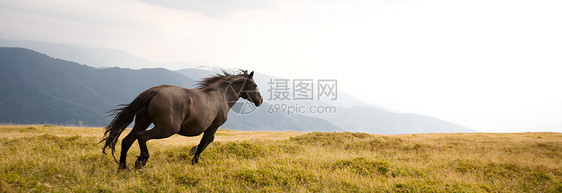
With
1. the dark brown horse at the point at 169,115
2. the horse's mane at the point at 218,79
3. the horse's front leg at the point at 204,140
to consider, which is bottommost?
the horse's front leg at the point at 204,140

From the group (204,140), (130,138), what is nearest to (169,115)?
(130,138)

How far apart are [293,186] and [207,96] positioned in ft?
12.6

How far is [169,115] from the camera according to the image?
8906 millimetres

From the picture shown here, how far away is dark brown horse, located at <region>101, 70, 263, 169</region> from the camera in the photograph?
349 inches

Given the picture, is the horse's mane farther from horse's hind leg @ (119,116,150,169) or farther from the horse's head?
horse's hind leg @ (119,116,150,169)

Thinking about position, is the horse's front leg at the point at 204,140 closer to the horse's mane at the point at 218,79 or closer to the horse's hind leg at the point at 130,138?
the horse's mane at the point at 218,79

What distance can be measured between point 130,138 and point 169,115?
48.6 inches

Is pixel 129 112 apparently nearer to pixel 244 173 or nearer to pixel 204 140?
pixel 204 140

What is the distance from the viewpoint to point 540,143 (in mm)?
21453

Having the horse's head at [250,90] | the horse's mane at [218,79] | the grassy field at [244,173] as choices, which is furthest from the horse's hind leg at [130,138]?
the horse's head at [250,90]

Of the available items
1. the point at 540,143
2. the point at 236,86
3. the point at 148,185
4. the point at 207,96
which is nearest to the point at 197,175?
the point at 148,185

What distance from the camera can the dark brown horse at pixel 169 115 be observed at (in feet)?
29.1

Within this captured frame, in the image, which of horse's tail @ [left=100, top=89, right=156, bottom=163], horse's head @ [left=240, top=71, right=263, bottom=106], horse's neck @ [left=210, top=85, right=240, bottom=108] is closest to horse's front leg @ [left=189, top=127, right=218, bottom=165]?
horse's neck @ [left=210, top=85, right=240, bottom=108]

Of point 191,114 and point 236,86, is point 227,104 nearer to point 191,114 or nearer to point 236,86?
point 236,86
